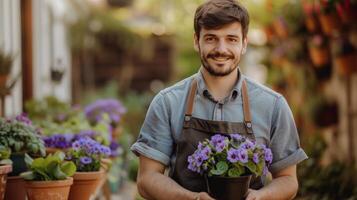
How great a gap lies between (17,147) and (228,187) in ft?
4.27

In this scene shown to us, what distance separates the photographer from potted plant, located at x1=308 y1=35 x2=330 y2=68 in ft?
24.2

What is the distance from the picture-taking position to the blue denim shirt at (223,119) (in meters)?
2.92

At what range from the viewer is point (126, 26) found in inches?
539

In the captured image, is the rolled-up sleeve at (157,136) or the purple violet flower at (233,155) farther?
the rolled-up sleeve at (157,136)

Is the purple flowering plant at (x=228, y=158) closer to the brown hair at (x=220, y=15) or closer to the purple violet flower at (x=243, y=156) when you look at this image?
the purple violet flower at (x=243, y=156)

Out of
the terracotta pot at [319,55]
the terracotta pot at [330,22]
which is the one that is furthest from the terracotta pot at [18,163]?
the terracotta pot at [319,55]

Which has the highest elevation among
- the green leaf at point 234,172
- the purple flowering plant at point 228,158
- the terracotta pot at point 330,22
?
the terracotta pot at point 330,22

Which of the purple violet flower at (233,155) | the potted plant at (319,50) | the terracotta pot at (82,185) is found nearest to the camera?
the purple violet flower at (233,155)

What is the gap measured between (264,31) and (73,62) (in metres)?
5.26

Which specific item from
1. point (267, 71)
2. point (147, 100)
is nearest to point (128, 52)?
point (147, 100)

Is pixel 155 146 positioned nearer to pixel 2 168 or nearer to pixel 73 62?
pixel 2 168

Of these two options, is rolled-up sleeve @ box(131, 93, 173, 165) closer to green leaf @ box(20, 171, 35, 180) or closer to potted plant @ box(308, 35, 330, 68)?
green leaf @ box(20, 171, 35, 180)

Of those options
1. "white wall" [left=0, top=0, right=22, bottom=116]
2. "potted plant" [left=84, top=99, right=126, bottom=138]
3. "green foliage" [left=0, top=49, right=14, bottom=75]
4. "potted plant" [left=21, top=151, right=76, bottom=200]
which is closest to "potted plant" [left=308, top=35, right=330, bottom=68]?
"potted plant" [left=84, top=99, right=126, bottom=138]

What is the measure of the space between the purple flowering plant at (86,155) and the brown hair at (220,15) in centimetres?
119
